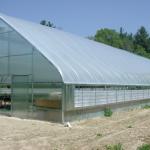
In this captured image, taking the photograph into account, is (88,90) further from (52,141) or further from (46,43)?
(52,141)

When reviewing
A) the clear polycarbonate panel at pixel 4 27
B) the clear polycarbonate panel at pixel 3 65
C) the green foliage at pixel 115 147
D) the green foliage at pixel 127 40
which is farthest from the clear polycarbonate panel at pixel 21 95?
the green foliage at pixel 127 40

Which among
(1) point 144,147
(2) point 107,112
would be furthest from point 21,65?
(1) point 144,147

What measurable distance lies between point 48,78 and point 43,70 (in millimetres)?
521

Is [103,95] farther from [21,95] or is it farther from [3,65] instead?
[3,65]

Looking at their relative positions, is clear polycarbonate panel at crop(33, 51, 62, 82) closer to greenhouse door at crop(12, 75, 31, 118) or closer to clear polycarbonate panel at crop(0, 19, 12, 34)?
greenhouse door at crop(12, 75, 31, 118)

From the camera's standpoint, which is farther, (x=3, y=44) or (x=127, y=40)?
(x=127, y=40)

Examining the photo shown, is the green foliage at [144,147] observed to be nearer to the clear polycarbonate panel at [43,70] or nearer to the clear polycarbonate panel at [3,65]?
the clear polycarbonate panel at [43,70]

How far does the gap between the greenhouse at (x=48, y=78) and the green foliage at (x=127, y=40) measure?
55.2 m

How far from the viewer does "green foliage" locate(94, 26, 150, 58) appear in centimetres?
7759

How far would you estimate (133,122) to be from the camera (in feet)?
57.1

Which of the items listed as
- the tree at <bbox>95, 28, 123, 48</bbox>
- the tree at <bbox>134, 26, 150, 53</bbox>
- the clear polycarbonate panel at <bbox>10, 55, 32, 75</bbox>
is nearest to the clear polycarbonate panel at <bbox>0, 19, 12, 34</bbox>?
the clear polycarbonate panel at <bbox>10, 55, 32, 75</bbox>

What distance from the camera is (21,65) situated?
18.8 metres

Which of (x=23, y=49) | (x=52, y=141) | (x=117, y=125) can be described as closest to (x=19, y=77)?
(x=23, y=49)

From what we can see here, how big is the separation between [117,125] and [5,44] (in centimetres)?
775
